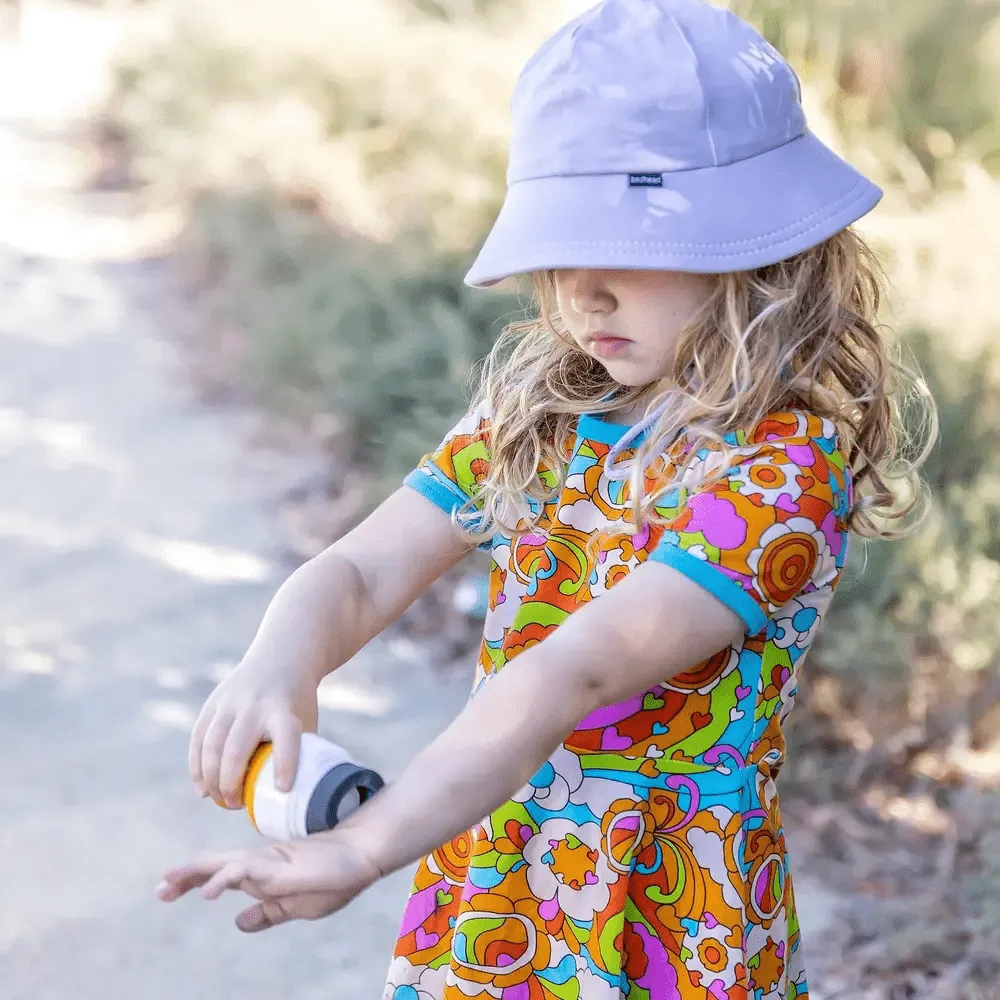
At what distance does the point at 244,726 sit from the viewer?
4.26ft

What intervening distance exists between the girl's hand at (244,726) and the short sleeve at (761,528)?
0.37 metres

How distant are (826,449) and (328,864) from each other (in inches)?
24.0

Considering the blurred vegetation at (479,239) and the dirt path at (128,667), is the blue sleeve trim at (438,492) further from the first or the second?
the dirt path at (128,667)

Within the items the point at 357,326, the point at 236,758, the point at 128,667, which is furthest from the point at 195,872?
the point at 357,326

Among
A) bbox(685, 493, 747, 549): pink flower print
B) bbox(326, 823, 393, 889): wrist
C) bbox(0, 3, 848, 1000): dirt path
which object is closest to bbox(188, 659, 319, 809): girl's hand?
bbox(326, 823, 393, 889): wrist

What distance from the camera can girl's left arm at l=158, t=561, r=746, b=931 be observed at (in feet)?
3.59

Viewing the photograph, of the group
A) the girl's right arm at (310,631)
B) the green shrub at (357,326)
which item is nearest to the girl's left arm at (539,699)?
the girl's right arm at (310,631)

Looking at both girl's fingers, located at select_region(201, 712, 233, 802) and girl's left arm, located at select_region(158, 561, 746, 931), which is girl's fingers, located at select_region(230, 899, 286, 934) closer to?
girl's left arm, located at select_region(158, 561, 746, 931)

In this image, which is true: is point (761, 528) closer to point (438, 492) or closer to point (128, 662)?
point (438, 492)

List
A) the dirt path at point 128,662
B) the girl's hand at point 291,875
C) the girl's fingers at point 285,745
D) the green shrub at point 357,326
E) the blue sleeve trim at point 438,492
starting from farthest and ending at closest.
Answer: the green shrub at point 357,326
the dirt path at point 128,662
the blue sleeve trim at point 438,492
the girl's fingers at point 285,745
the girl's hand at point 291,875

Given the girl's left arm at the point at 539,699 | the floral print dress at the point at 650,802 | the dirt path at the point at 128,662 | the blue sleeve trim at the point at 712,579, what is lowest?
the dirt path at the point at 128,662

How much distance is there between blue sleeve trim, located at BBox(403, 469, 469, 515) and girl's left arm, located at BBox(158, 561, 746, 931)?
1.16ft

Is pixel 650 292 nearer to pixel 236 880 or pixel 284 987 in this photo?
pixel 236 880

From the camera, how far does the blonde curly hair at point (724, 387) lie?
1367mm
